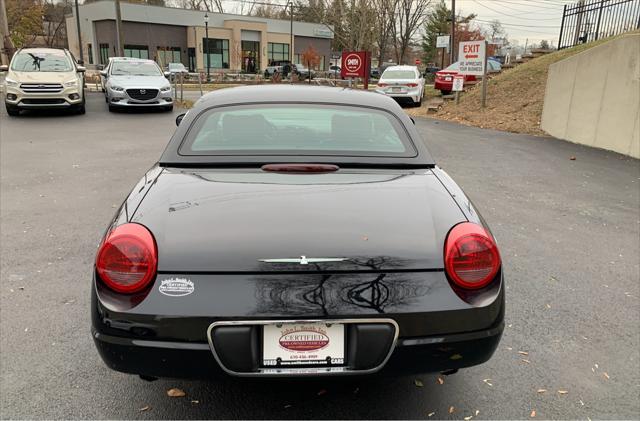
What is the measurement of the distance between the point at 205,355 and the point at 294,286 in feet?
1.47

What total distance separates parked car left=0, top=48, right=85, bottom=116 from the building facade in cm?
3820

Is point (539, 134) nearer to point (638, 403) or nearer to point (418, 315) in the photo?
point (638, 403)

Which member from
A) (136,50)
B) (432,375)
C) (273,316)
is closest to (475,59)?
(432,375)

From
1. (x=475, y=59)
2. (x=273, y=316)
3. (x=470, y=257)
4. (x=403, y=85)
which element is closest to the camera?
(x=273, y=316)

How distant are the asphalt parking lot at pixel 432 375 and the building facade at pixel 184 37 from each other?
47.8 meters

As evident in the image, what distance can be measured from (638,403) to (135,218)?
2.68 m

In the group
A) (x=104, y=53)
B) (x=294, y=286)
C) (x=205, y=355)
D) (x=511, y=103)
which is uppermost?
(x=104, y=53)

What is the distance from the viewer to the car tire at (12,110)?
13.5 metres

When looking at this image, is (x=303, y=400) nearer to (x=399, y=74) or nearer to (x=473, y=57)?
(x=473, y=57)

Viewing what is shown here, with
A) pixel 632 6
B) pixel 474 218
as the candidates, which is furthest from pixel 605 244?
pixel 632 6

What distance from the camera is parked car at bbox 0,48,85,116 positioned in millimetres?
13320

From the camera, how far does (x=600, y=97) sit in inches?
413

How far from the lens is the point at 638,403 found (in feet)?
8.79

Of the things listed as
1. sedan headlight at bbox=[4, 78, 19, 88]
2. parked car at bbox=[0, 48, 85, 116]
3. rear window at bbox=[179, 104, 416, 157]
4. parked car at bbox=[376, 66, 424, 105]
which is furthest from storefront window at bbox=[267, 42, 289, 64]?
rear window at bbox=[179, 104, 416, 157]
